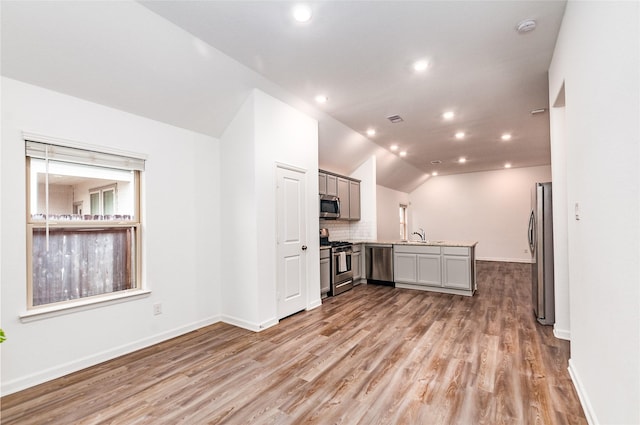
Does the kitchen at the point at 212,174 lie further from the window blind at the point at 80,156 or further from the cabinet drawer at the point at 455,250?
the cabinet drawer at the point at 455,250

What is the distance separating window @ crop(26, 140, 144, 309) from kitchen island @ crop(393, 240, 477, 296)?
432 centimetres

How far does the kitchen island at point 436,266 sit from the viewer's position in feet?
16.4

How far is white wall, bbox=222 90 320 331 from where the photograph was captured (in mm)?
3551

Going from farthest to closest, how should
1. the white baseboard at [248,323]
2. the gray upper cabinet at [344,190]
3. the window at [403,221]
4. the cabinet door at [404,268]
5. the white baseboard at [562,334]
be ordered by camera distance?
the window at [403,221] < the gray upper cabinet at [344,190] < the cabinet door at [404,268] < the white baseboard at [248,323] < the white baseboard at [562,334]

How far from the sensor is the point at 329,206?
224 inches

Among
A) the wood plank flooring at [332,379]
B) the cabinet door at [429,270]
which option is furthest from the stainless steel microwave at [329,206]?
the wood plank flooring at [332,379]

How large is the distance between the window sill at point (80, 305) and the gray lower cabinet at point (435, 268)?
13.9 ft

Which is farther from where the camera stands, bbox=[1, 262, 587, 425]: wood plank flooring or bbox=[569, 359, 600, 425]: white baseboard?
bbox=[1, 262, 587, 425]: wood plank flooring

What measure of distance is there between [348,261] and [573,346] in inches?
138

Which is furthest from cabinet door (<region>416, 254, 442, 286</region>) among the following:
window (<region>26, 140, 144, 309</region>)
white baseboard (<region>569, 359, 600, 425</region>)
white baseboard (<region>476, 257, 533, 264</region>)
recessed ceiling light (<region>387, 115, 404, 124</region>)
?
white baseboard (<region>476, 257, 533, 264</region>)

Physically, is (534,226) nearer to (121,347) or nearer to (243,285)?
(243,285)

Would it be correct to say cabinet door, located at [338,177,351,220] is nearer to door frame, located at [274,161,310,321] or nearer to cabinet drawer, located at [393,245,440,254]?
cabinet drawer, located at [393,245,440,254]

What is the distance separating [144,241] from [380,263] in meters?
4.18

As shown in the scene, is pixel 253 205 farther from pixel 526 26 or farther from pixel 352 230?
pixel 352 230
